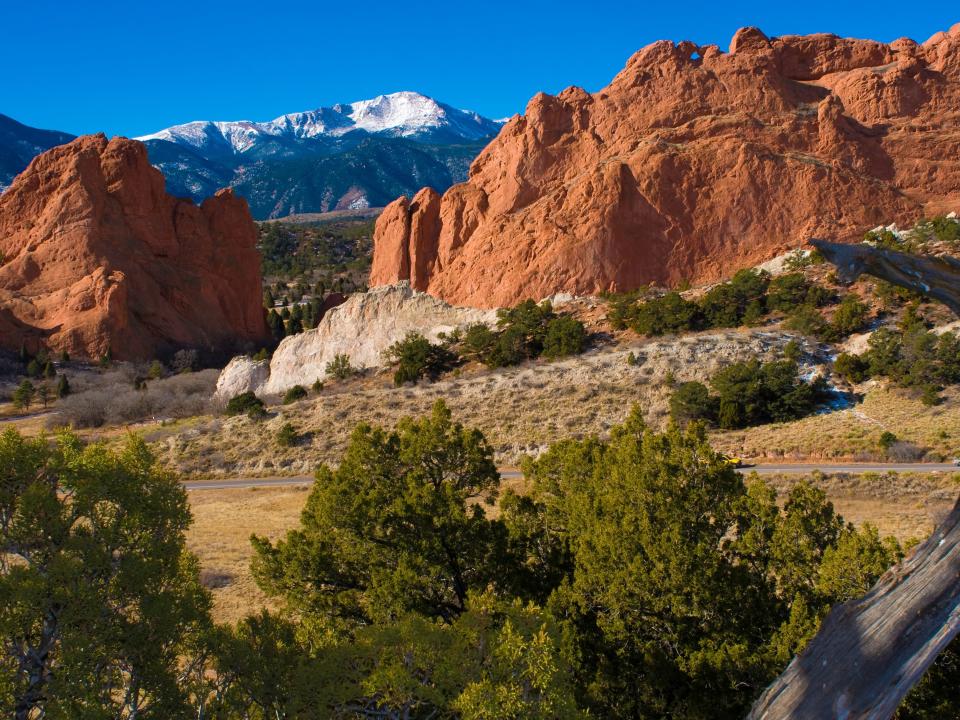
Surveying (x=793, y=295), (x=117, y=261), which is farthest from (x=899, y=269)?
(x=117, y=261)

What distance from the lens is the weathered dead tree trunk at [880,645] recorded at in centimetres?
322

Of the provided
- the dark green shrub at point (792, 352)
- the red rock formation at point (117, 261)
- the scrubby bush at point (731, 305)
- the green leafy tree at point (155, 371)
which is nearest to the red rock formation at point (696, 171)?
the scrubby bush at point (731, 305)

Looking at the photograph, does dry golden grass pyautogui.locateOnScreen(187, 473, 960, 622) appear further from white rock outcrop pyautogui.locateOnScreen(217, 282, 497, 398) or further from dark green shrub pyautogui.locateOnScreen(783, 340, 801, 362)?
white rock outcrop pyautogui.locateOnScreen(217, 282, 497, 398)

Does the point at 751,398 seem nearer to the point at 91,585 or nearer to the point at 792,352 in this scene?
the point at 792,352

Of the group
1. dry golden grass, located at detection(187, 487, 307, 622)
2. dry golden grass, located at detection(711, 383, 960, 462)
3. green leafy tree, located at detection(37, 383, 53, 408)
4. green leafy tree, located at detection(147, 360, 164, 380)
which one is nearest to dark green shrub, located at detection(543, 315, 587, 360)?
dry golden grass, located at detection(711, 383, 960, 462)

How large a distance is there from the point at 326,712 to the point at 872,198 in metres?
45.4

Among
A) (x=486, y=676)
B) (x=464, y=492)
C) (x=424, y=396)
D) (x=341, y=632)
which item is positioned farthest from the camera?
(x=424, y=396)

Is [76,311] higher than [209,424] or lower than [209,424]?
higher

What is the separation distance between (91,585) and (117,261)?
220ft

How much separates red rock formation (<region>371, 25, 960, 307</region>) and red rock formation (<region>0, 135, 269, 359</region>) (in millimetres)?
28474

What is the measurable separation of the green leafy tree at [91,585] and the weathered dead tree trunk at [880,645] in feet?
17.2

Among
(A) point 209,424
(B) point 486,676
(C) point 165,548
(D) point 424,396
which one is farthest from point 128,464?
(A) point 209,424

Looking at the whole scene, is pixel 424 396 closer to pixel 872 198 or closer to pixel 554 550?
pixel 554 550

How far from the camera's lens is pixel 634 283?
4316 cm
